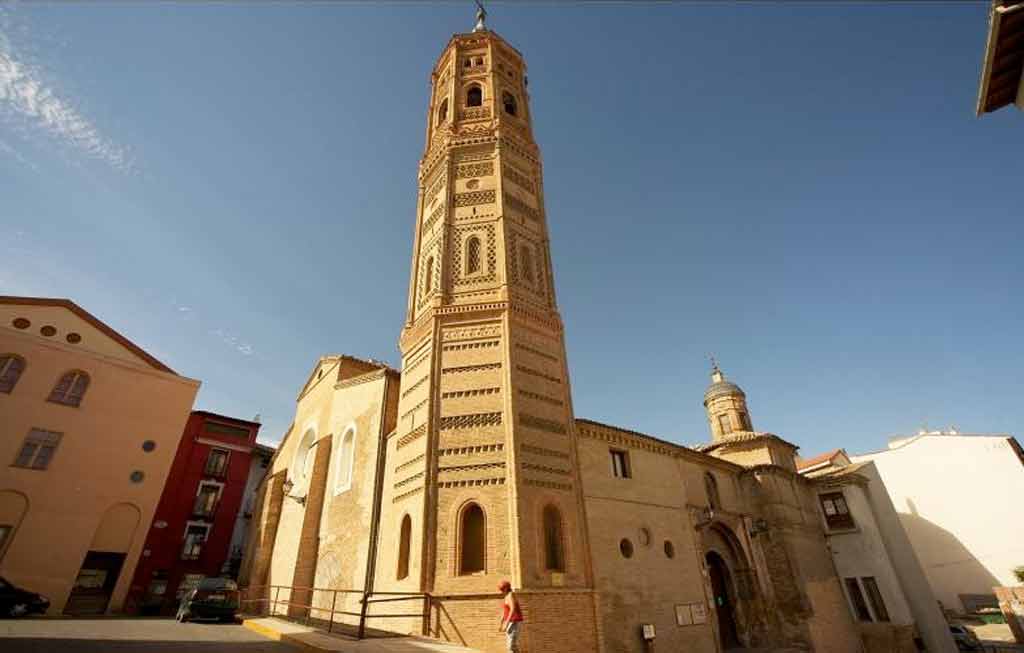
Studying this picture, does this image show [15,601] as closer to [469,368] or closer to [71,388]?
[71,388]

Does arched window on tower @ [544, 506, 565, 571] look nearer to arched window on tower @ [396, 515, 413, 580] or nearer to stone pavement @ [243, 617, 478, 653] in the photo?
stone pavement @ [243, 617, 478, 653]

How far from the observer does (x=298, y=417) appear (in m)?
22.3

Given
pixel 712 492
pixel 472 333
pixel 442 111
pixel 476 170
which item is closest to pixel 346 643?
pixel 472 333

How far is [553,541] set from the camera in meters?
11.2

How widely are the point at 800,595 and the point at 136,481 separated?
88.0 feet

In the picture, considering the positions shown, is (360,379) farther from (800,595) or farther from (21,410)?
(800,595)

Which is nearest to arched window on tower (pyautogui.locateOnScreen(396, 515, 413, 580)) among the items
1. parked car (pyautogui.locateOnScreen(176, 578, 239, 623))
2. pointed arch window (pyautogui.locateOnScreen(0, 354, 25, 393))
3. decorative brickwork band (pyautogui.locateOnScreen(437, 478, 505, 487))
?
decorative brickwork band (pyautogui.locateOnScreen(437, 478, 505, 487))

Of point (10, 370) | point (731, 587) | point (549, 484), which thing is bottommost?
point (731, 587)

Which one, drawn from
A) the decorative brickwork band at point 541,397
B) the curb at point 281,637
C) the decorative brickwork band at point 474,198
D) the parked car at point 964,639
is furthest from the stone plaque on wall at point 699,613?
the parked car at point 964,639

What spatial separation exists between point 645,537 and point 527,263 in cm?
908

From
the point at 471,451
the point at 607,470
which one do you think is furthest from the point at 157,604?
the point at 607,470

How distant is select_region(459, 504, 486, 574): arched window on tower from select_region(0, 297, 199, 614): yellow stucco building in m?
16.3

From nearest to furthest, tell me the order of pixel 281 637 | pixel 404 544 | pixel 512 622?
pixel 512 622, pixel 281 637, pixel 404 544

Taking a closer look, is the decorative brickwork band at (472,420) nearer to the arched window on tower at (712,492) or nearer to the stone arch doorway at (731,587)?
the stone arch doorway at (731,587)
